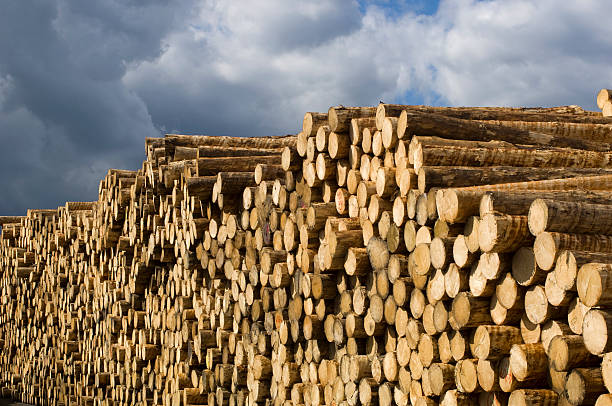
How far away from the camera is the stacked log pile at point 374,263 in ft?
11.9

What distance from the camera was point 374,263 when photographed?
16.2 ft

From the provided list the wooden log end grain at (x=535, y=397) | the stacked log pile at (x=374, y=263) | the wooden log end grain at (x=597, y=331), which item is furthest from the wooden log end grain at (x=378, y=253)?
the wooden log end grain at (x=597, y=331)

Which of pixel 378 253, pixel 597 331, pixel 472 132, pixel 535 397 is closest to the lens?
pixel 597 331

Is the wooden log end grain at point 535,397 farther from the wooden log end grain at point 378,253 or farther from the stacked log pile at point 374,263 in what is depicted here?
the wooden log end grain at point 378,253

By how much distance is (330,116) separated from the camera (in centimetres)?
536

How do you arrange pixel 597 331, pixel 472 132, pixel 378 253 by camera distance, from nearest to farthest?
pixel 597 331 < pixel 378 253 < pixel 472 132

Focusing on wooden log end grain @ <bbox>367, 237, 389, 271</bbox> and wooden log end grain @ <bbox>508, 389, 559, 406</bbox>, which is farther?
wooden log end grain @ <bbox>367, 237, 389, 271</bbox>

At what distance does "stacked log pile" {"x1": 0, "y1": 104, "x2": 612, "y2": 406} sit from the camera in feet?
11.9

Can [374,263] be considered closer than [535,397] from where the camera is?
No

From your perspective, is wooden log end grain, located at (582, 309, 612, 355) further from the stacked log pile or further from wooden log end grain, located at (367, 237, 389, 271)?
wooden log end grain, located at (367, 237, 389, 271)

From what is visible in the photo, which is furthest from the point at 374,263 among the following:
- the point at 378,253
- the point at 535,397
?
the point at 535,397

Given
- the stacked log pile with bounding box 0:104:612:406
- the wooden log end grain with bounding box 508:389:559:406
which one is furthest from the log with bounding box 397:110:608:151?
the wooden log end grain with bounding box 508:389:559:406

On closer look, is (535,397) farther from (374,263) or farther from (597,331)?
(374,263)

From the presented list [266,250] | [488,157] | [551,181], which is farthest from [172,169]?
[551,181]
